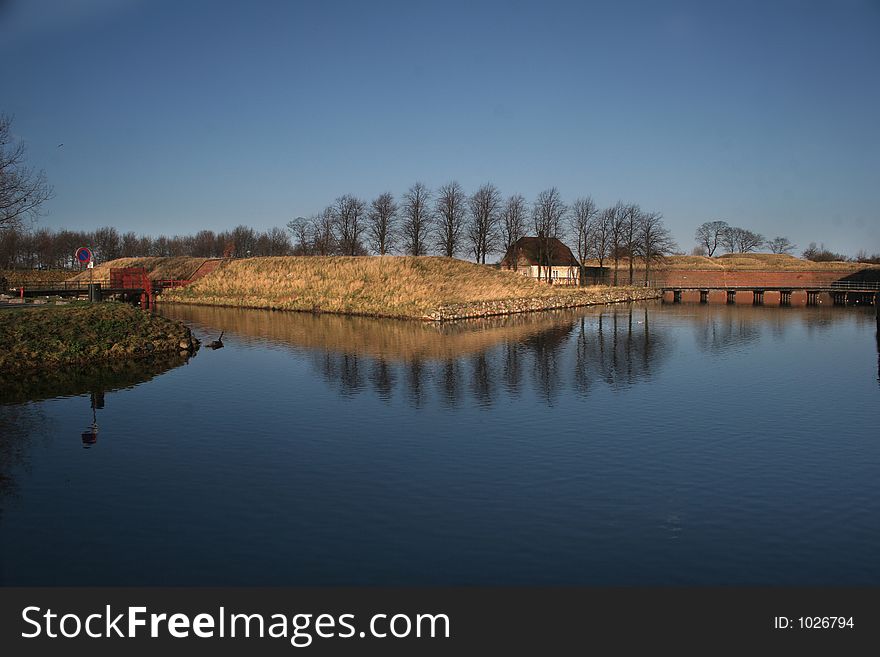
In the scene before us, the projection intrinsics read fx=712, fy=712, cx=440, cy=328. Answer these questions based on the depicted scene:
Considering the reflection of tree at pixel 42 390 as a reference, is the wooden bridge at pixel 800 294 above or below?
above

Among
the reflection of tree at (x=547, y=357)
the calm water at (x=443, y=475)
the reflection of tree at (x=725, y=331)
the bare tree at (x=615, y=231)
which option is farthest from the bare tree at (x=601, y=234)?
the calm water at (x=443, y=475)

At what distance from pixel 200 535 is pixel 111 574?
171 cm

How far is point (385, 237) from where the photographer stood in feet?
313

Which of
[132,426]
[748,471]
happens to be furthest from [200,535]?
[748,471]

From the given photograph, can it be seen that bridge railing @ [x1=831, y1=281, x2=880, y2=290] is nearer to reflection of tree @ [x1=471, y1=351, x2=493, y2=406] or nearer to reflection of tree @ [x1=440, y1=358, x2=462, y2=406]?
reflection of tree @ [x1=471, y1=351, x2=493, y2=406]

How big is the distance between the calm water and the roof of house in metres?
63.1

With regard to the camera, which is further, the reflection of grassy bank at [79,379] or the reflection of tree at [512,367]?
the reflection of tree at [512,367]

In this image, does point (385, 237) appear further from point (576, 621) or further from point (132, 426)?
point (576, 621)

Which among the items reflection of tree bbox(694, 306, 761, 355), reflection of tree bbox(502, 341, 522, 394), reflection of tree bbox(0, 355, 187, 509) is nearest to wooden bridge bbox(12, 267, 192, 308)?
reflection of tree bbox(0, 355, 187, 509)

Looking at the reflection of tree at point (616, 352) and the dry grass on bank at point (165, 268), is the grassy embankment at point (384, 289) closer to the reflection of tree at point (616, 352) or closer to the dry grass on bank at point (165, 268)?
the reflection of tree at point (616, 352)

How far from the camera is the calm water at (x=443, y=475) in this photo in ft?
35.4

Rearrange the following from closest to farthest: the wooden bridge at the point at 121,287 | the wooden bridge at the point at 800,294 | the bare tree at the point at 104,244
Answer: the wooden bridge at the point at 121,287 → the wooden bridge at the point at 800,294 → the bare tree at the point at 104,244

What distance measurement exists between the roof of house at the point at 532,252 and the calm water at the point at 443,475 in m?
63.1

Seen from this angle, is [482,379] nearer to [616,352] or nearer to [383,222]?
[616,352]
